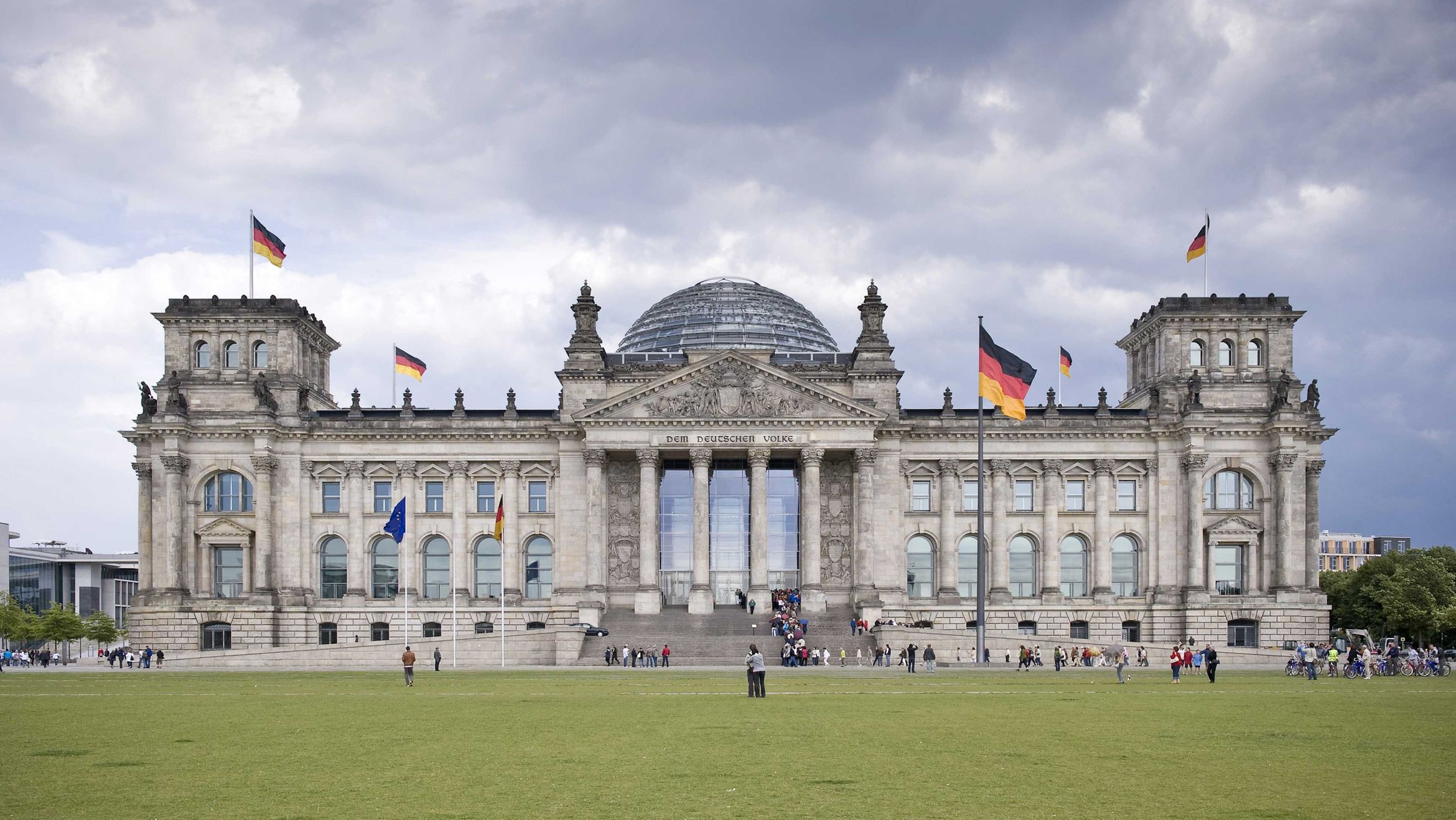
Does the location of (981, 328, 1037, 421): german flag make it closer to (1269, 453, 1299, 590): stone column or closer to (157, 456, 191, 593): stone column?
(1269, 453, 1299, 590): stone column

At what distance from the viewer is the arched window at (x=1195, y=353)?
302ft

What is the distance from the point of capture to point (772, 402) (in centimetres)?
8675

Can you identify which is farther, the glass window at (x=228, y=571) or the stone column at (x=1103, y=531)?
the stone column at (x=1103, y=531)

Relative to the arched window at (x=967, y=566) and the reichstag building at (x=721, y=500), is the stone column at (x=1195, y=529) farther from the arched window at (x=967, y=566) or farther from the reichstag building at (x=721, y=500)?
the arched window at (x=967, y=566)

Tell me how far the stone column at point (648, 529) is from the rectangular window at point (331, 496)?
21625 mm

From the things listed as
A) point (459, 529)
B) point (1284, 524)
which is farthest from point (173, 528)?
point (1284, 524)

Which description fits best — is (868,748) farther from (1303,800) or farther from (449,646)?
(449,646)

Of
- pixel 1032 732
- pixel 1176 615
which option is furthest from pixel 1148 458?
pixel 1032 732

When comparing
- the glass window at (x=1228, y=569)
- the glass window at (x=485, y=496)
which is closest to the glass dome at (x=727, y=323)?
the glass window at (x=485, y=496)

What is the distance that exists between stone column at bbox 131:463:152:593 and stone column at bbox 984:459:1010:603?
184 ft

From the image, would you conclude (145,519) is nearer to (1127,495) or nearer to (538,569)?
(538,569)

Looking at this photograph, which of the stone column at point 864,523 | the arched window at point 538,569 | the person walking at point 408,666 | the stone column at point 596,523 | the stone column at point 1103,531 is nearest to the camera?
the person walking at point 408,666

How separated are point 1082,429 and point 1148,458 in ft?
16.3

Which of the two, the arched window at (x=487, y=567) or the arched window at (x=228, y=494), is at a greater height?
the arched window at (x=228, y=494)
